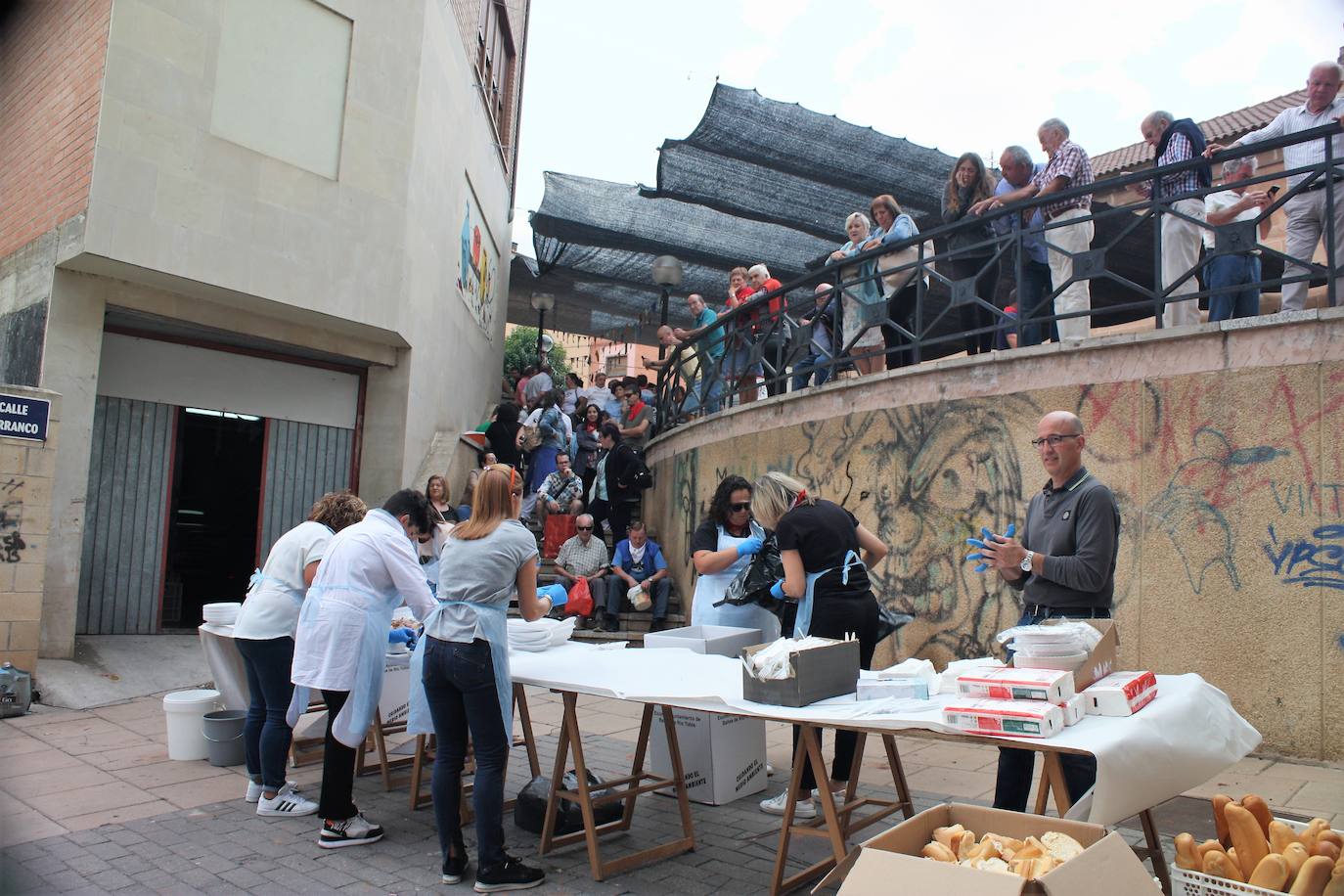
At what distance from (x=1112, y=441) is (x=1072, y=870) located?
4.94 metres

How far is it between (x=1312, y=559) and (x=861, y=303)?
4.18 meters

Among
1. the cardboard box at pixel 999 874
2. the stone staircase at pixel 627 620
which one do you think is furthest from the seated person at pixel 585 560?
the cardboard box at pixel 999 874

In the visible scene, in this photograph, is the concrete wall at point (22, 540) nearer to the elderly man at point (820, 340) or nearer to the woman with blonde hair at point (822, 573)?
the woman with blonde hair at point (822, 573)

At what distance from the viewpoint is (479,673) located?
395 cm

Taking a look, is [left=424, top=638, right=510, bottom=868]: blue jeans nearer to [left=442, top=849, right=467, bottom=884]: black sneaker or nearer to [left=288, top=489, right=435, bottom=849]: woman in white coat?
[left=442, top=849, right=467, bottom=884]: black sneaker

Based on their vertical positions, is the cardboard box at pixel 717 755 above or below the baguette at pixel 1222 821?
below

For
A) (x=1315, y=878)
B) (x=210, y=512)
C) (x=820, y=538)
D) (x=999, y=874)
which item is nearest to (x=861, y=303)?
(x=820, y=538)

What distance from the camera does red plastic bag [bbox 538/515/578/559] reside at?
1151 cm

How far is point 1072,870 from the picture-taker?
208 centimetres

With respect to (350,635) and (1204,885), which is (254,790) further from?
(1204,885)

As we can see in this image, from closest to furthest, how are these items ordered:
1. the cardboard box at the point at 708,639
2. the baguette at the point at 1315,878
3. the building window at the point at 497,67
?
the baguette at the point at 1315,878, the cardboard box at the point at 708,639, the building window at the point at 497,67

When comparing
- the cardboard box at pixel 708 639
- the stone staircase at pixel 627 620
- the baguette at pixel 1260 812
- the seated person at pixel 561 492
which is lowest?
the stone staircase at pixel 627 620

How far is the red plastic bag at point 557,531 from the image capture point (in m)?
11.5

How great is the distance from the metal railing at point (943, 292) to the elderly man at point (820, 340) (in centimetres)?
2
